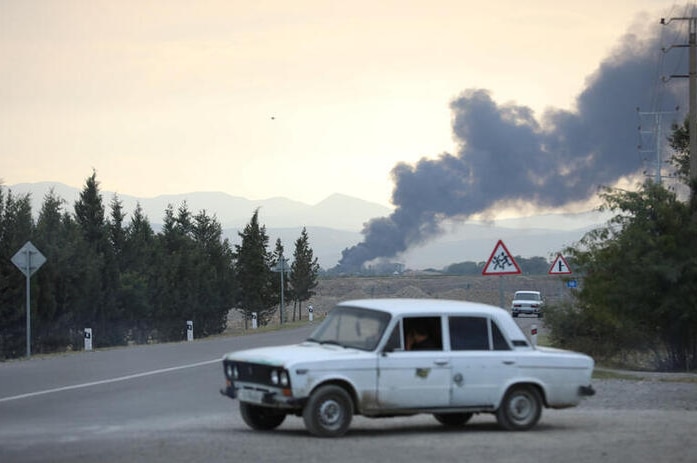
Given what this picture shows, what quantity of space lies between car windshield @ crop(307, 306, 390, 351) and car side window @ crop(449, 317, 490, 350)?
0.93 metres

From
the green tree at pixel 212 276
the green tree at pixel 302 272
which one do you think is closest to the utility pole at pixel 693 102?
the green tree at pixel 212 276

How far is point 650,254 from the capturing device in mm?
29438

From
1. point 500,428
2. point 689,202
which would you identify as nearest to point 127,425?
point 500,428

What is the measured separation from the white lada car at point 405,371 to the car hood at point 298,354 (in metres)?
0.01

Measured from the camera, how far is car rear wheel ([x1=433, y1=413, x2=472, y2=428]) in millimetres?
14910

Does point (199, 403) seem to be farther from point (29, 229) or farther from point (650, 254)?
point (29, 229)

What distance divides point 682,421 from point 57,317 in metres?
40.1

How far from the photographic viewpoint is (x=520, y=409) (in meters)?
14.2

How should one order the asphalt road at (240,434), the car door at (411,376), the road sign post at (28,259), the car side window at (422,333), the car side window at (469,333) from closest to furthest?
the asphalt road at (240,434) < the car door at (411,376) < the car side window at (422,333) < the car side window at (469,333) < the road sign post at (28,259)

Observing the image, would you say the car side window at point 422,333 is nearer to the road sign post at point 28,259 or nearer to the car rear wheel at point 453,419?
the car rear wheel at point 453,419

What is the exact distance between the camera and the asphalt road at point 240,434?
11.6 m

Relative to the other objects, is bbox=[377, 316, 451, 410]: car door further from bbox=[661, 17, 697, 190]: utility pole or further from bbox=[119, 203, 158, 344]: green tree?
bbox=[119, 203, 158, 344]: green tree

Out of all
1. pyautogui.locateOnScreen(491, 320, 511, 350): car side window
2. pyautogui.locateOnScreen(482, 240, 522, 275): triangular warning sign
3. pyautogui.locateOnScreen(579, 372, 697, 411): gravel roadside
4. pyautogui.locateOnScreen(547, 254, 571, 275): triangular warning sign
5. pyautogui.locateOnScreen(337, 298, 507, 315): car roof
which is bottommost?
pyautogui.locateOnScreen(579, 372, 697, 411): gravel roadside

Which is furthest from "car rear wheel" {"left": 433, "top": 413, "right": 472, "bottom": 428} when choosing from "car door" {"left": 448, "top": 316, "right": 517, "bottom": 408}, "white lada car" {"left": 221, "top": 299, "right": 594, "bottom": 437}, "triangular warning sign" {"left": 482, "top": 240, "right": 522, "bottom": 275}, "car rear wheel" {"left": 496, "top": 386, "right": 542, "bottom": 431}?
"triangular warning sign" {"left": 482, "top": 240, "right": 522, "bottom": 275}
